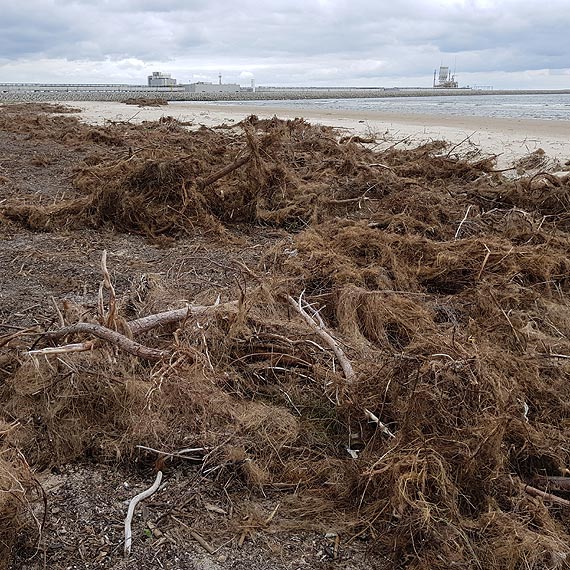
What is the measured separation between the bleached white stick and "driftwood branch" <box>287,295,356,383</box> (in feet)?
3.26

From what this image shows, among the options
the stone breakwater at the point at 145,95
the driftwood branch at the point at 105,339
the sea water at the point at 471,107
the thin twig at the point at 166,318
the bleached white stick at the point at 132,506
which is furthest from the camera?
the stone breakwater at the point at 145,95

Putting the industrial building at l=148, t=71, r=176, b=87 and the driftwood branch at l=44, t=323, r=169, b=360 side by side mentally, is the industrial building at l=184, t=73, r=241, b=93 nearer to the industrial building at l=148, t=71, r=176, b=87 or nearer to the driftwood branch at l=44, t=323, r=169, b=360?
the industrial building at l=148, t=71, r=176, b=87

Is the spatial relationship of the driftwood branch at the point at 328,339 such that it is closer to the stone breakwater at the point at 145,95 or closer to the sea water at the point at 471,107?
the sea water at the point at 471,107

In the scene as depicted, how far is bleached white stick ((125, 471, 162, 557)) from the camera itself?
2.15 metres

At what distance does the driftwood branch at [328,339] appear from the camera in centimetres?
295

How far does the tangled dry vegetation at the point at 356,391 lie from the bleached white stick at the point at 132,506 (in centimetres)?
20

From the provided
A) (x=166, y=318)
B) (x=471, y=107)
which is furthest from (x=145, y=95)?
(x=166, y=318)

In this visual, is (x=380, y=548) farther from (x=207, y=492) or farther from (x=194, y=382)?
(x=194, y=382)

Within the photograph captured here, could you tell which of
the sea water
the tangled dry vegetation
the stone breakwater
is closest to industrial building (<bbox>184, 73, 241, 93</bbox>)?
the stone breakwater

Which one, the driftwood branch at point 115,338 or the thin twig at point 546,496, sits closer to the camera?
the thin twig at point 546,496

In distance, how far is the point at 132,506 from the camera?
230 cm

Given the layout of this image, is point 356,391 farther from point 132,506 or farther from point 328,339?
point 132,506

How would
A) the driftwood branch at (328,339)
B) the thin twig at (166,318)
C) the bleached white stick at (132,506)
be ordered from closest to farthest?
the bleached white stick at (132,506) → the driftwood branch at (328,339) → the thin twig at (166,318)

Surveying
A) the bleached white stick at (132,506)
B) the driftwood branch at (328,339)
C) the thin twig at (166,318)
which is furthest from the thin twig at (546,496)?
the thin twig at (166,318)
